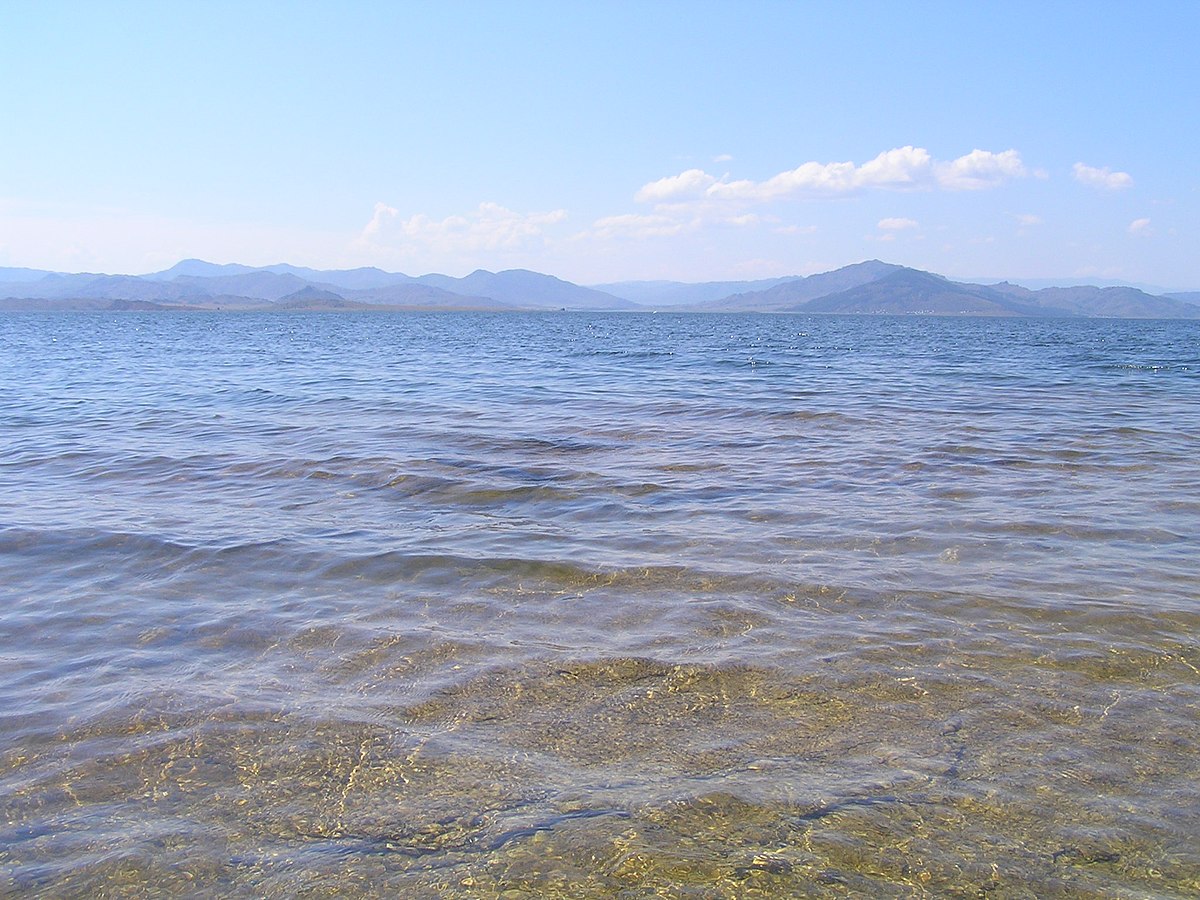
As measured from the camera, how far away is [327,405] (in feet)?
69.4

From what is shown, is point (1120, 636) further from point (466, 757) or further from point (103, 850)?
point (103, 850)

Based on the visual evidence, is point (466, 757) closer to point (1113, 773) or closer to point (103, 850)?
point (103, 850)

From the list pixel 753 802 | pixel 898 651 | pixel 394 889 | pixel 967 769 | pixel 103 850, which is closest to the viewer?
pixel 394 889

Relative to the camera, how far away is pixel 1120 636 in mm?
6453

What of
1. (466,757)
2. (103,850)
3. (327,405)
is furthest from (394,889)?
(327,405)

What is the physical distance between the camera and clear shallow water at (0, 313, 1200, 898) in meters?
3.95

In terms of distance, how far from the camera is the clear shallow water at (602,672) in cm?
395

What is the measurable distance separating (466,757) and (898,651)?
3.40 metres

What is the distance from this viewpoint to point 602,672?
5930 millimetres

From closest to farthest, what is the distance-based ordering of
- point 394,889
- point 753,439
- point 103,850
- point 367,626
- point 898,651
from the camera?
point 394,889
point 103,850
point 898,651
point 367,626
point 753,439

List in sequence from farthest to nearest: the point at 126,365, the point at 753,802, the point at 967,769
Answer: the point at 126,365 → the point at 967,769 → the point at 753,802

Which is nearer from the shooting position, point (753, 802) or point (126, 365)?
point (753, 802)

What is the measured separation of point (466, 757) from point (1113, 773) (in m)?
3.69

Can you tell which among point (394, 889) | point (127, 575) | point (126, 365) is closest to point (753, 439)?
point (127, 575)
